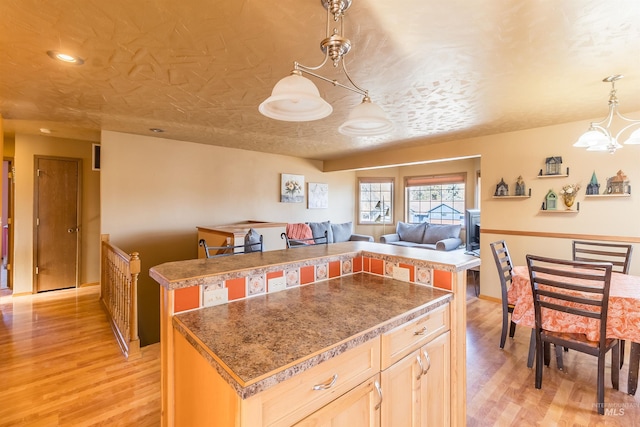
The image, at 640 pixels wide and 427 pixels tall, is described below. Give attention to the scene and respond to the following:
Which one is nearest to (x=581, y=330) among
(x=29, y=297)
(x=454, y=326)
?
(x=454, y=326)

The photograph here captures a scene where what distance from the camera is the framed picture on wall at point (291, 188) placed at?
584 centimetres

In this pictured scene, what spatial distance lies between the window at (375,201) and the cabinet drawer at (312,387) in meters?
6.20

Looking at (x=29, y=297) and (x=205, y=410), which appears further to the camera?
(x=29, y=297)

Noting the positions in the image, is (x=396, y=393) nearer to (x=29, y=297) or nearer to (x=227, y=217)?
(x=227, y=217)

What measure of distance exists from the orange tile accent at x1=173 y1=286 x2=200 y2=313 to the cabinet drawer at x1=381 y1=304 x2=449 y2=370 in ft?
2.59

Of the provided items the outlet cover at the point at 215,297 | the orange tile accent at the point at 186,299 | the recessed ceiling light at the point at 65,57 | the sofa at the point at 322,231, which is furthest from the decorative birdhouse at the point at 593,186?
the recessed ceiling light at the point at 65,57

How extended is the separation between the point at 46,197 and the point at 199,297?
5002 millimetres

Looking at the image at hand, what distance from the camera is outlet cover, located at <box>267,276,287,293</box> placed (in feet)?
4.89

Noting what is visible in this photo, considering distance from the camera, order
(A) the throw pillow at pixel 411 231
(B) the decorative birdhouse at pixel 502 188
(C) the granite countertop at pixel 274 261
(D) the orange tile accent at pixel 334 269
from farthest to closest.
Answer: (A) the throw pillow at pixel 411 231
(B) the decorative birdhouse at pixel 502 188
(D) the orange tile accent at pixel 334 269
(C) the granite countertop at pixel 274 261

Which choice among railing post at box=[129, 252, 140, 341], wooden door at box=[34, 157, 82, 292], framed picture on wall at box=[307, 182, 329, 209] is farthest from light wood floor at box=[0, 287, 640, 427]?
framed picture on wall at box=[307, 182, 329, 209]

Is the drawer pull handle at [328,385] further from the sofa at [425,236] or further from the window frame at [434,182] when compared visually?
the window frame at [434,182]

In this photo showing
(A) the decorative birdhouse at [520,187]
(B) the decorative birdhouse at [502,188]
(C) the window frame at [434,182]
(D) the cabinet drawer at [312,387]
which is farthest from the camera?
(C) the window frame at [434,182]

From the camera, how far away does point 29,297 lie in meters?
4.27

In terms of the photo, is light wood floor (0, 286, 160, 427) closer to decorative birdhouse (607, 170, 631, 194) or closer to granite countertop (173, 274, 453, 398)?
granite countertop (173, 274, 453, 398)
